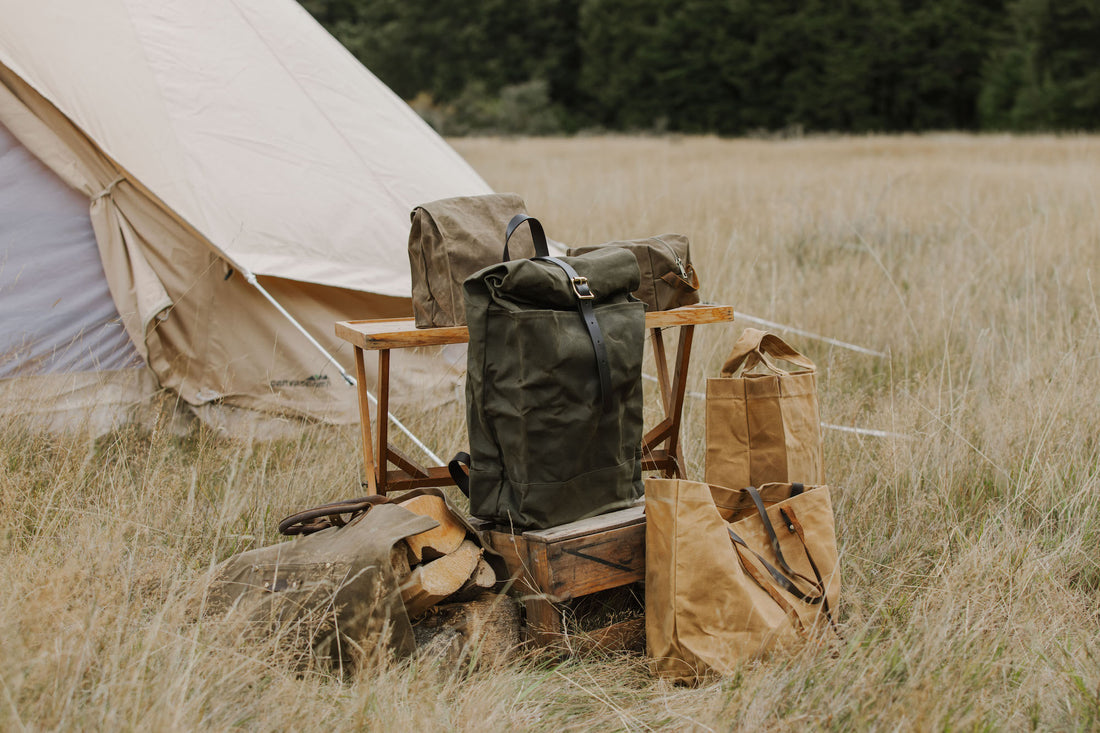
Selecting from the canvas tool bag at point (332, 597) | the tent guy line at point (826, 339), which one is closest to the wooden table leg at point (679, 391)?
the canvas tool bag at point (332, 597)

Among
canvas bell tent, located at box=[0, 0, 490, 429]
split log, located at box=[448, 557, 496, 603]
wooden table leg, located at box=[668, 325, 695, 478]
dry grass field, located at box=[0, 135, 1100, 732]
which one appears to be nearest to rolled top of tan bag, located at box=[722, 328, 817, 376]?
wooden table leg, located at box=[668, 325, 695, 478]

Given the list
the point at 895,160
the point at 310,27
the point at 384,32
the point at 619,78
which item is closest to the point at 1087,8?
the point at 619,78

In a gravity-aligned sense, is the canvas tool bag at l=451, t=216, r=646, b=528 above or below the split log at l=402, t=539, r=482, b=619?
above

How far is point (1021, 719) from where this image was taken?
1.94 meters

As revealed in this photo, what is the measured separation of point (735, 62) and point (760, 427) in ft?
128

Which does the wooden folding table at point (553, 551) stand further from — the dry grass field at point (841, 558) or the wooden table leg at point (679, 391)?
the wooden table leg at point (679, 391)

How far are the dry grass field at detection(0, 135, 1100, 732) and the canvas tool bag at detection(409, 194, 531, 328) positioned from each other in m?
0.74

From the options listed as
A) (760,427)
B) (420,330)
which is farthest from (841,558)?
(420,330)

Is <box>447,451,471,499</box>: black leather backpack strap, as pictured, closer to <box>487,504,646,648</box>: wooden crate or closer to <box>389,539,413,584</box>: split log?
<box>487,504,646,648</box>: wooden crate

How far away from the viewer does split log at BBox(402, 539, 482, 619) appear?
211 centimetres

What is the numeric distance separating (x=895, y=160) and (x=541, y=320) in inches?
475

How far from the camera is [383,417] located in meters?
2.58

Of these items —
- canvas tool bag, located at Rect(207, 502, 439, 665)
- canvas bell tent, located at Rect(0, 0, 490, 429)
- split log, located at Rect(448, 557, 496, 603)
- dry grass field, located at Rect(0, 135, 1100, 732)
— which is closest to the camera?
dry grass field, located at Rect(0, 135, 1100, 732)

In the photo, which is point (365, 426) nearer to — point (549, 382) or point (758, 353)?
point (549, 382)
